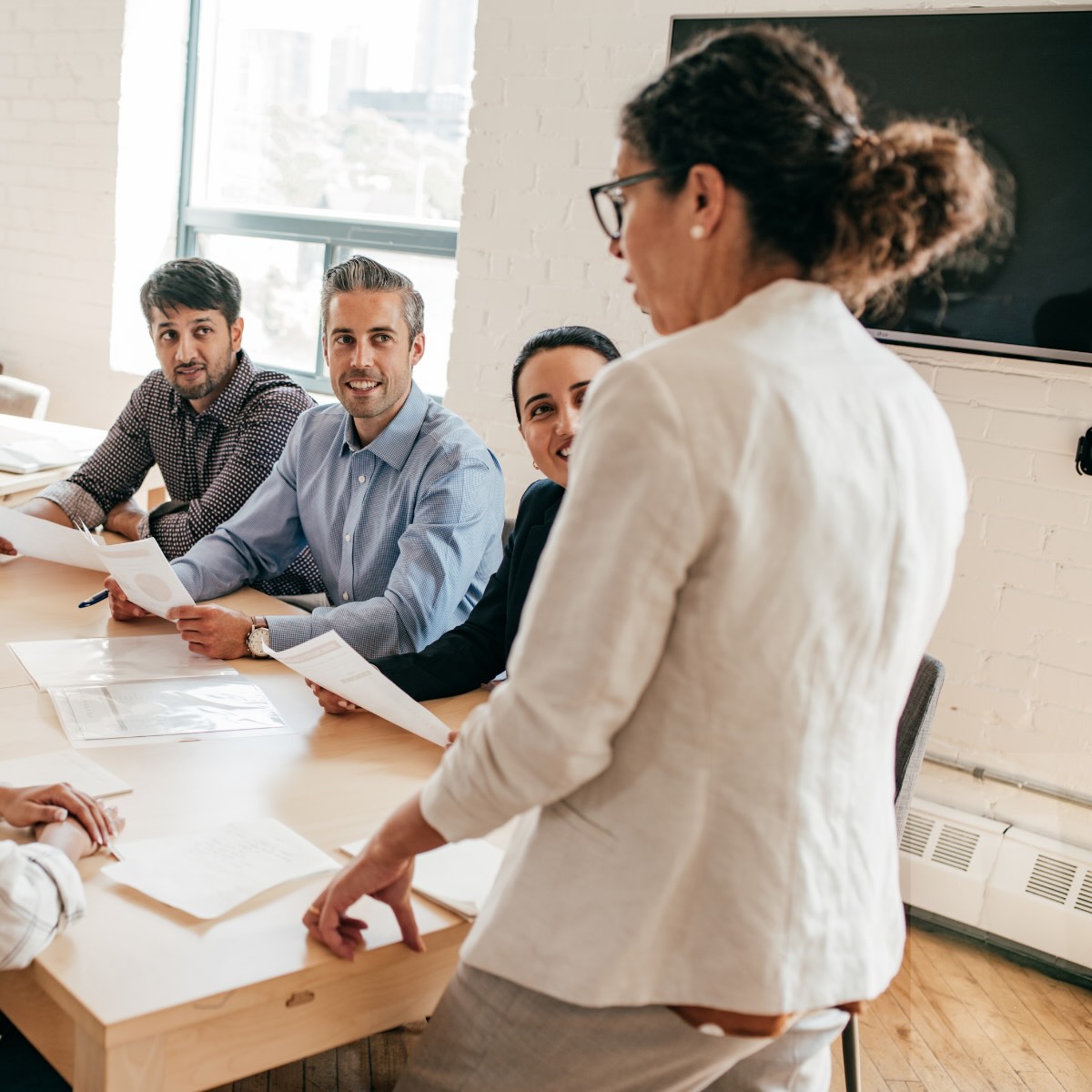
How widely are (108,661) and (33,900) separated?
803mm

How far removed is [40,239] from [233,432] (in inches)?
93.9

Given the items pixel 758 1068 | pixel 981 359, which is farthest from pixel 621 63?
pixel 758 1068

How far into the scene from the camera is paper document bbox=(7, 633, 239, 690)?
1628mm

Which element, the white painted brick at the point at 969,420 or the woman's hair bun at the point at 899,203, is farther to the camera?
the white painted brick at the point at 969,420

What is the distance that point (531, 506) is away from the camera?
5.98 feet

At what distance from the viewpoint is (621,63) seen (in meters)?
3.00

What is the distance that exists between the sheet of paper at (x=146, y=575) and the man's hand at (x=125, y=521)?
0.84 metres

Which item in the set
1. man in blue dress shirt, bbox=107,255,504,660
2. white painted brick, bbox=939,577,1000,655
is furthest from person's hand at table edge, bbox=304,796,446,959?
white painted brick, bbox=939,577,1000,655

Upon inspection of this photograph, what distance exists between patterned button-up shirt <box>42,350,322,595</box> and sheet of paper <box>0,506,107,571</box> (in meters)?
0.35

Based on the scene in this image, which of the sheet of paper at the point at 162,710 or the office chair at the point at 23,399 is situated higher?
the office chair at the point at 23,399

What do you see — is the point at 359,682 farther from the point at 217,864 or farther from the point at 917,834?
the point at 917,834

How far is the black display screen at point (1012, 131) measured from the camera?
2.37 meters

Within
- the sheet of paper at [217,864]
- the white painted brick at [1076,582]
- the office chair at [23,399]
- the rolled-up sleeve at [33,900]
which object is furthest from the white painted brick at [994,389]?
the office chair at [23,399]

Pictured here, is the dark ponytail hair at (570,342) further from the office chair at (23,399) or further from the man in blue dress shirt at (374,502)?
the office chair at (23,399)
